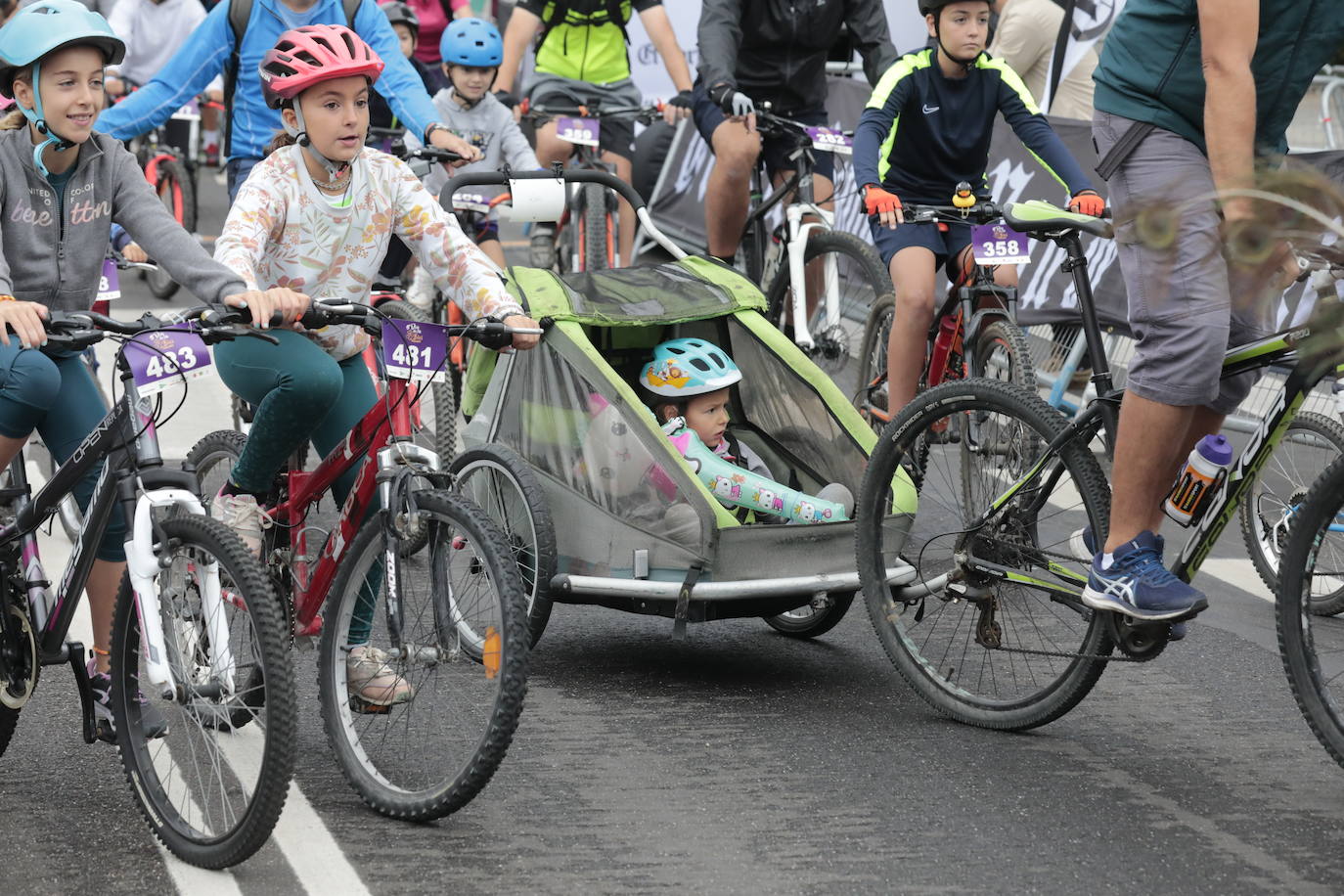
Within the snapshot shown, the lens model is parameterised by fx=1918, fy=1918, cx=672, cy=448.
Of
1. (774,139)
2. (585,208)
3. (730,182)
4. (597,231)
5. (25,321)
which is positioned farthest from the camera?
(585,208)

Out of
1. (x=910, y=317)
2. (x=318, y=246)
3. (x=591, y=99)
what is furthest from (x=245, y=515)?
(x=591, y=99)

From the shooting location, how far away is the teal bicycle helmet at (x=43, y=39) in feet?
14.5


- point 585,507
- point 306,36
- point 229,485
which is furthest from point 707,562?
point 306,36

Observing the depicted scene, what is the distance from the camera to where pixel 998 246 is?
22.2 feet

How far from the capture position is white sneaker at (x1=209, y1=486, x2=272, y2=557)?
5.04 metres

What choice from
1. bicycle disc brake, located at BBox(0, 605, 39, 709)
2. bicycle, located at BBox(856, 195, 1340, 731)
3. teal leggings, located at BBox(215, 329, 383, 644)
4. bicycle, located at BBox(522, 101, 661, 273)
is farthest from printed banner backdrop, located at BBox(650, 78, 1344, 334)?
bicycle disc brake, located at BBox(0, 605, 39, 709)

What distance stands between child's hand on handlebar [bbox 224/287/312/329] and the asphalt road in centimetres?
116

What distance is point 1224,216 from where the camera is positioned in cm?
328

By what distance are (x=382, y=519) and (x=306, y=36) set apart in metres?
1.35

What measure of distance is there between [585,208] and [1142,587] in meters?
6.03

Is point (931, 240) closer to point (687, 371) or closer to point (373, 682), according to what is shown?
point (687, 371)

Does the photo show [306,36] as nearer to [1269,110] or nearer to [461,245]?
[461,245]

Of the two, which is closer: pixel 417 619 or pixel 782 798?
pixel 417 619

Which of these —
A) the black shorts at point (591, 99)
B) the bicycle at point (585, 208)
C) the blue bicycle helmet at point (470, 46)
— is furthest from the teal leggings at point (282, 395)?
the black shorts at point (591, 99)
